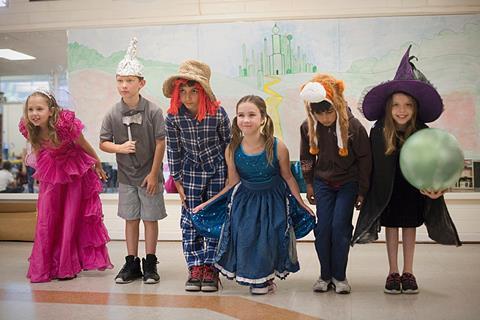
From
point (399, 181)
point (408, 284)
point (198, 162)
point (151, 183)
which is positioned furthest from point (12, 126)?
point (408, 284)

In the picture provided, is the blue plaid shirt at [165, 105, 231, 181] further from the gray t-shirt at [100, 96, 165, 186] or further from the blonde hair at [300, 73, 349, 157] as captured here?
the blonde hair at [300, 73, 349, 157]

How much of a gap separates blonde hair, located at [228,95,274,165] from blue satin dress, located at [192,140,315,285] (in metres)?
0.04

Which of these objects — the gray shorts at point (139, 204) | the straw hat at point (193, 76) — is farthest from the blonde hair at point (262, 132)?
the gray shorts at point (139, 204)

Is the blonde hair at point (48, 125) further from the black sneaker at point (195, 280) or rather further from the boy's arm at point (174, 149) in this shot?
the black sneaker at point (195, 280)

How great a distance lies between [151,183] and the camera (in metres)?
3.46

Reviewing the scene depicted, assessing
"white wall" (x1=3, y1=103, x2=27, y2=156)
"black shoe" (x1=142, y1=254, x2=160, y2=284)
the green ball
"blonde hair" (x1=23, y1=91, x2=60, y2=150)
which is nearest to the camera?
the green ball

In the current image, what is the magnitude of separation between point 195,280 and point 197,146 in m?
0.81

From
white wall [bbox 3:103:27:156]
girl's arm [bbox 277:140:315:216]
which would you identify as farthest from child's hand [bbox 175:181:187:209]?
white wall [bbox 3:103:27:156]

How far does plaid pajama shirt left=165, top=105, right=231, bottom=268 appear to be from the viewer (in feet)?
10.8

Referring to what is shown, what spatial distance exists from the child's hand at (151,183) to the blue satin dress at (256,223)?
38 cm

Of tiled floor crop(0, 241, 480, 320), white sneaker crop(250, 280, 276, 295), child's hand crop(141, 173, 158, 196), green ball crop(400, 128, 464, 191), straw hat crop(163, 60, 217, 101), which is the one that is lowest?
tiled floor crop(0, 241, 480, 320)

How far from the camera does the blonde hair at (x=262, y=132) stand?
10.3 feet

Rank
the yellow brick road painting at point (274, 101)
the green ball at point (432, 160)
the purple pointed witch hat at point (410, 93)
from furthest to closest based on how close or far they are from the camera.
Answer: the yellow brick road painting at point (274, 101)
the purple pointed witch hat at point (410, 93)
the green ball at point (432, 160)

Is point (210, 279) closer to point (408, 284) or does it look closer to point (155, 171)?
point (155, 171)
